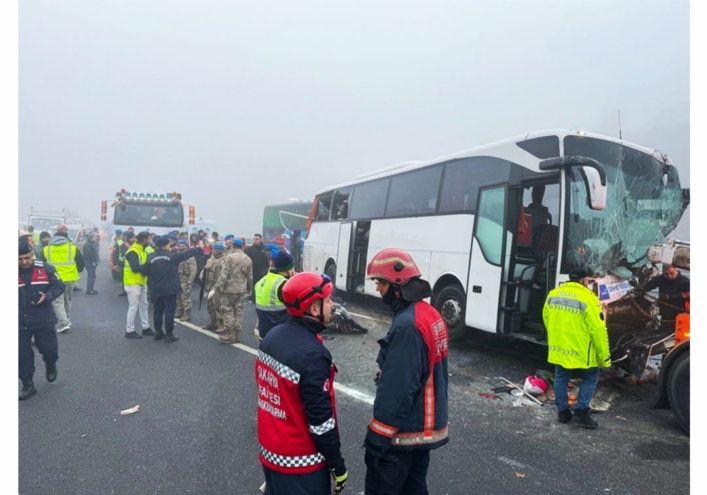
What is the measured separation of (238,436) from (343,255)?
26.5 ft

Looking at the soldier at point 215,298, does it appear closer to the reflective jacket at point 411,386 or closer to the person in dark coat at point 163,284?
the person in dark coat at point 163,284

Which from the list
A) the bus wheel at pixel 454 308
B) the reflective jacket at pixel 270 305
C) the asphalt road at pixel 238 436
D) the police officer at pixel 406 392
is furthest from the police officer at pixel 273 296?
the bus wheel at pixel 454 308

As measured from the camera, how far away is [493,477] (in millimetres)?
3412

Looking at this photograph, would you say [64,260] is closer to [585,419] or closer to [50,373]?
[50,373]

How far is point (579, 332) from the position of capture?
4.36 meters

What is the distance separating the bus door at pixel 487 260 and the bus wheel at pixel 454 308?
1.12 ft

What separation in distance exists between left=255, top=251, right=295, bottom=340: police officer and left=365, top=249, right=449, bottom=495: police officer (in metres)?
2.07

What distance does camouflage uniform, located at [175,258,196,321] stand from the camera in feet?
31.1

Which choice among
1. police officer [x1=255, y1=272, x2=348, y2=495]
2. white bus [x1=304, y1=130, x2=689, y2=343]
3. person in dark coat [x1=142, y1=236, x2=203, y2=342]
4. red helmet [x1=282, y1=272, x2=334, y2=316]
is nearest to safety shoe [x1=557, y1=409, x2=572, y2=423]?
white bus [x1=304, y1=130, x2=689, y2=343]

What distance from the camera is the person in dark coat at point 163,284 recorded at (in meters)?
7.37

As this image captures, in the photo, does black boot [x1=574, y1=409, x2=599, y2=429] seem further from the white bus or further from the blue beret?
the blue beret

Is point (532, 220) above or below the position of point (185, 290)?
above

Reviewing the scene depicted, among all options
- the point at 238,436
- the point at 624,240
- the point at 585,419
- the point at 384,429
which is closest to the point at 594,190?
the point at 624,240

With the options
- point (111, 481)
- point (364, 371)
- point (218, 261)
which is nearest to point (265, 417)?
point (111, 481)
